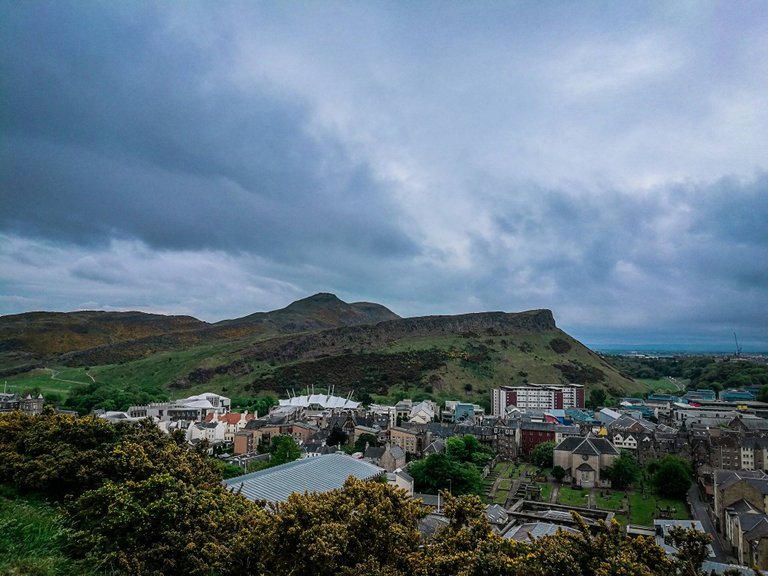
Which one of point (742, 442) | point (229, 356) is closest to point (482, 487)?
point (742, 442)

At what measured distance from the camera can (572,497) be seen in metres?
42.2

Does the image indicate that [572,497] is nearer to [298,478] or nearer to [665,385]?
[298,478]

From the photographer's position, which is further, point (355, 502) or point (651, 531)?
point (651, 531)

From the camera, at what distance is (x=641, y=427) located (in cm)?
6072

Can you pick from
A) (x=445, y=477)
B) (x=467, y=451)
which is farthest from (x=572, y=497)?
(x=445, y=477)

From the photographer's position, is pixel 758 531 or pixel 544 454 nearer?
pixel 758 531

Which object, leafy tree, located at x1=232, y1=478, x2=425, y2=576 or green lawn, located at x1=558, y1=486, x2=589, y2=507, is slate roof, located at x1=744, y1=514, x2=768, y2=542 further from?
leafy tree, located at x1=232, y1=478, x2=425, y2=576

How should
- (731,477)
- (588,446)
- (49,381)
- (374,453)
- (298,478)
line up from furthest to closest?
(49,381) → (374,453) → (588,446) → (731,477) → (298,478)

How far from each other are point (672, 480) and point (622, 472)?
13.4ft

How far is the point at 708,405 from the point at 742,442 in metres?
37.8

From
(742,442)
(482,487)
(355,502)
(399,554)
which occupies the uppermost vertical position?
(355,502)

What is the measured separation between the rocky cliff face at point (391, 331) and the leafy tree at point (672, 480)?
3498 inches

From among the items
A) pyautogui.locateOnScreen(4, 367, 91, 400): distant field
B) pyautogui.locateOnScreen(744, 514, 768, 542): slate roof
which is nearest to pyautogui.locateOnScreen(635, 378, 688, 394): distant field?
pyautogui.locateOnScreen(744, 514, 768, 542): slate roof

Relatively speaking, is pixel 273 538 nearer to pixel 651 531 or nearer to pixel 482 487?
pixel 651 531
